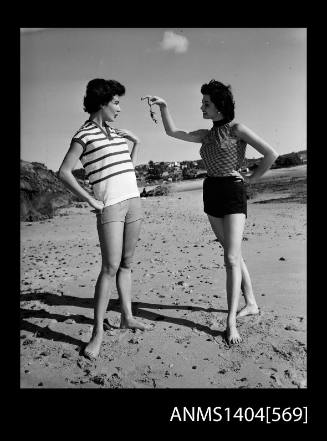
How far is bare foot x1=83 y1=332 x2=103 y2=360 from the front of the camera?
10.8ft

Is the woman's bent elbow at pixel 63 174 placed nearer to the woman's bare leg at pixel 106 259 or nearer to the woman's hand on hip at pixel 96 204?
the woman's hand on hip at pixel 96 204

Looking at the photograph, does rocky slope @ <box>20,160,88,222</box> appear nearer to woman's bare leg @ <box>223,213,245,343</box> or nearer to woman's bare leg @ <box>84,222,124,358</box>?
woman's bare leg @ <box>84,222,124,358</box>

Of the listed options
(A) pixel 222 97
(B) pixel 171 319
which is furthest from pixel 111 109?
(B) pixel 171 319

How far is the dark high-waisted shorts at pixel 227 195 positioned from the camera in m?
Result: 3.42

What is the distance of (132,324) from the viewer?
377cm

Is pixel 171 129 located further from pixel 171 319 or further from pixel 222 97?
pixel 171 319

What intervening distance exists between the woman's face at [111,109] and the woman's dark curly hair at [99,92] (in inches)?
1.1

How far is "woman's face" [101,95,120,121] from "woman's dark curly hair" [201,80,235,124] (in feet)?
2.47

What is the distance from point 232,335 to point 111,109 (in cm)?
215

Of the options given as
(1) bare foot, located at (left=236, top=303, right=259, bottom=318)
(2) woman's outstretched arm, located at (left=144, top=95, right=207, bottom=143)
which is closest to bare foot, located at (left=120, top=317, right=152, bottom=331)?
(1) bare foot, located at (left=236, top=303, right=259, bottom=318)

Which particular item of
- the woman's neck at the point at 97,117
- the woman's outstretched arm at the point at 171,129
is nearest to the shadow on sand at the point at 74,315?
the woman's outstretched arm at the point at 171,129

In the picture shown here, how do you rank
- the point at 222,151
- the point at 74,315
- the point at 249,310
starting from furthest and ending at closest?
1. the point at 74,315
2. the point at 249,310
3. the point at 222,151
